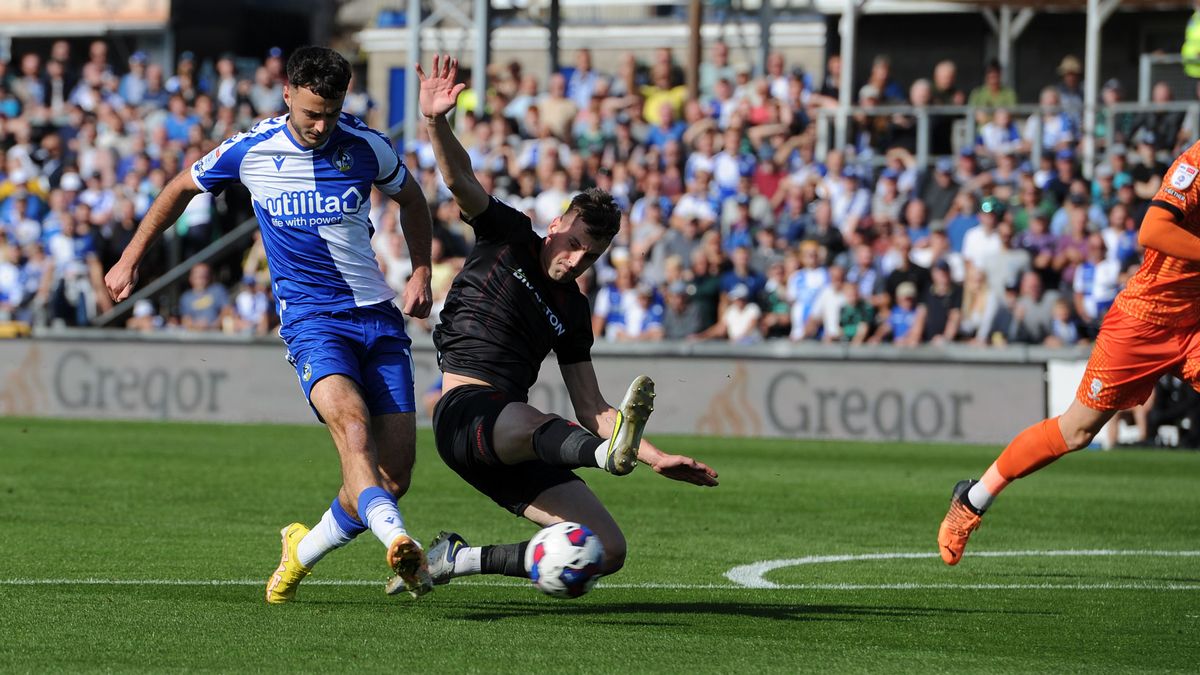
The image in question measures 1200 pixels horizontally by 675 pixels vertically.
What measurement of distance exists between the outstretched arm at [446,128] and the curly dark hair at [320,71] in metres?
0.32

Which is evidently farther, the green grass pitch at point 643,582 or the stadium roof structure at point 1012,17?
the stadium roof structure at point 1012,17

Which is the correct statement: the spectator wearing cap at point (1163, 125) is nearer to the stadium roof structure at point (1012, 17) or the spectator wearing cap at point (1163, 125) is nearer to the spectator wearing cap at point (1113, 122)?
the spectator wearing cap at point (1113, 122)

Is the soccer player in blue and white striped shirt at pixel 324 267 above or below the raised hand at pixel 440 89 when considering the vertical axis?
below

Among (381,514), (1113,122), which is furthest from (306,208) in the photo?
(1113,122)

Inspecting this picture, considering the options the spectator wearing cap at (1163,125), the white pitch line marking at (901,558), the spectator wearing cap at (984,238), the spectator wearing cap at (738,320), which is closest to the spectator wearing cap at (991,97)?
the spectator wearing cap at (1163,125)

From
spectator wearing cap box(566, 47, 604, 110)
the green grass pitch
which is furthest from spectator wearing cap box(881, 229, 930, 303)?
spectator wearing cap box(566, 47, 604, 110)

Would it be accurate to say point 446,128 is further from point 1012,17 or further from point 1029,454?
point 1012,17

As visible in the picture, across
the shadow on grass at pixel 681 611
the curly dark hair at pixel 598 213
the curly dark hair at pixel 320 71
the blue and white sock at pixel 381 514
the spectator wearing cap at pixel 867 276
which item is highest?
the curly dark hair at pixel 320 71

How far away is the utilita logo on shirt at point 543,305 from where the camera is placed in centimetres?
782

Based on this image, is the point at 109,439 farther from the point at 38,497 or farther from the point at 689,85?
the point at 689,85

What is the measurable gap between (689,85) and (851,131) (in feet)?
11.2

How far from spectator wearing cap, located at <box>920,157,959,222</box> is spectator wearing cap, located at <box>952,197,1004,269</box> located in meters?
1.02

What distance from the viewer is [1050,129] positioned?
22.8 meters

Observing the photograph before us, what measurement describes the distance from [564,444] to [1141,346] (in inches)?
127
